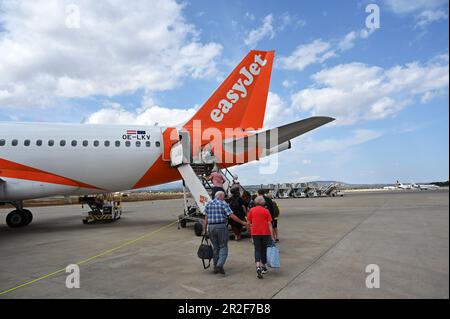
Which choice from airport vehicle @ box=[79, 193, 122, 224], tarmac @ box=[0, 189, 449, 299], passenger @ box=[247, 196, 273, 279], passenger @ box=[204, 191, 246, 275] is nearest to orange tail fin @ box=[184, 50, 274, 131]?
tarmac @ box=[0, 189, 449, 299]

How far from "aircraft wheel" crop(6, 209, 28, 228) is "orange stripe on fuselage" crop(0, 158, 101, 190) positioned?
365 cm

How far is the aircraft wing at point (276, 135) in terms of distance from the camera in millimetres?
10148

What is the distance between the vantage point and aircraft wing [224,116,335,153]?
400 inches

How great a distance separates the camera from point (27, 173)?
13242 millimetres

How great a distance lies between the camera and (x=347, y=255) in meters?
7.03

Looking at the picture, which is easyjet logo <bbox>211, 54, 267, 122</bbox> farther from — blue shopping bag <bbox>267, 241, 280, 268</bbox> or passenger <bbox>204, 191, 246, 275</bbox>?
blue shopping bag <bbox>267, 241, 280, 268</bbox>

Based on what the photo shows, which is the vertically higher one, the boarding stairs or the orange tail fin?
the orange tail fin

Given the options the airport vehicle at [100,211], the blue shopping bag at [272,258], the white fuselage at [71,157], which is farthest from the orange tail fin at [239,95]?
the blue shopping bag at [272,258]

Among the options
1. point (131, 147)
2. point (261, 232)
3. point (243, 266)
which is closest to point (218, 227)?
point (261, 232)

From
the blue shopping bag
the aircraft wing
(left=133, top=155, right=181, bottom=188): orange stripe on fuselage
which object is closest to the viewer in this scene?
the blue shopping bag

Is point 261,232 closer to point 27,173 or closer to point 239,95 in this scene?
point 239,95

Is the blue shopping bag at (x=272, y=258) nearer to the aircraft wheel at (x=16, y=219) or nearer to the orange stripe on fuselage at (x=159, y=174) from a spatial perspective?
the orange stripe on fuselage at (x=159, y=174)
